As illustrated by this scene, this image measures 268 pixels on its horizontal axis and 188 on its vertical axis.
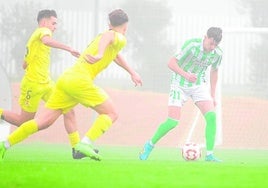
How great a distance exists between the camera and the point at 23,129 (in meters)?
9.20

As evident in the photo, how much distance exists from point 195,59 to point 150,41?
13.4 meters

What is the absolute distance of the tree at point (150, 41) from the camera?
2259 cm

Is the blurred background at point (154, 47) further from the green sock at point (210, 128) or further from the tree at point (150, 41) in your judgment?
the green sock at point (210, 128)

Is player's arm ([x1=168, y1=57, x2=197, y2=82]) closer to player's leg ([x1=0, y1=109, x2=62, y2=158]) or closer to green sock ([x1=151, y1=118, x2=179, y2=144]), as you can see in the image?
green sock ([x1=151, y1=118, x2=179, y2=144])

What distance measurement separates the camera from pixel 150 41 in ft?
78.4

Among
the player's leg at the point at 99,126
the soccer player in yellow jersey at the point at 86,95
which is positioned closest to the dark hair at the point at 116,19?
the soccer player in yellow jersey at the point at 86,95

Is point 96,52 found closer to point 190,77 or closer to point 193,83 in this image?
point 190,77

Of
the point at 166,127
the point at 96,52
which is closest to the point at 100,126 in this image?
the point at 96,52

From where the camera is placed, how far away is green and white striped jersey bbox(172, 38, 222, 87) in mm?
10422

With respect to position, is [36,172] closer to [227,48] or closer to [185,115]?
[185,115]

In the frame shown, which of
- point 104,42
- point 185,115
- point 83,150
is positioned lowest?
point 185,115

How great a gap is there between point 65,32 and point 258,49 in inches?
196

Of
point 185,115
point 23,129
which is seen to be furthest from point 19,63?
point 23,129

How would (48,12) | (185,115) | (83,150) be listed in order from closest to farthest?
(83,150)
(48,12)
(185,115)
